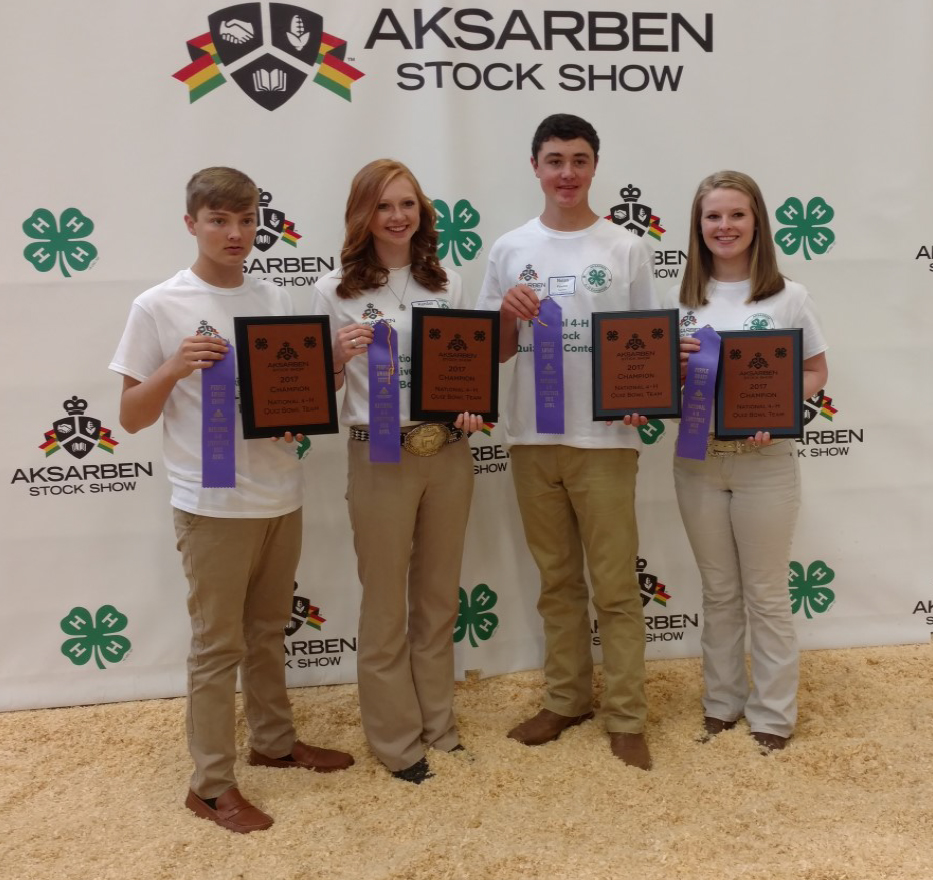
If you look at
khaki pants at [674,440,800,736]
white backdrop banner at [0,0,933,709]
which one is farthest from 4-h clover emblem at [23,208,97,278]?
khaki pants at [674,440,800,736]

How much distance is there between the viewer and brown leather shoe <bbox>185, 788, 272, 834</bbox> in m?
2.10

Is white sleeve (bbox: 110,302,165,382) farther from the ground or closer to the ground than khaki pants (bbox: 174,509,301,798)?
farther from the ground

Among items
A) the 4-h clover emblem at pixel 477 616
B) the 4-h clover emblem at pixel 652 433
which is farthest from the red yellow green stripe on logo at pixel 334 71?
the 4-h clover emblem at pixel 477 616

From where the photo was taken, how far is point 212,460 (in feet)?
6.52

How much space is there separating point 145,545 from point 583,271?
1.79 meters

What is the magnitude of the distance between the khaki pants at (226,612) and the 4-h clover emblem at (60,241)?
3.84 ft

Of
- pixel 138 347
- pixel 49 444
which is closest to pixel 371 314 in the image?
pixel 138 347

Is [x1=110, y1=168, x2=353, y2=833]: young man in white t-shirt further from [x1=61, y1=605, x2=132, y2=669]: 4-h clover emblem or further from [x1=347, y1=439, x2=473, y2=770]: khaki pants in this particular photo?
[x1=61, y1=605, x2=132, y2=669]: 4-h clover emblem

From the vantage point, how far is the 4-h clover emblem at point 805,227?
2992 mm

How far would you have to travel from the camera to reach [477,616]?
3.06 metres

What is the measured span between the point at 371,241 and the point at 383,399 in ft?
1.45

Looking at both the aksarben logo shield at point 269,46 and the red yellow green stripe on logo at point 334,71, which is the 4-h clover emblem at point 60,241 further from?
the red yellow green stripe on logo at point 334,71

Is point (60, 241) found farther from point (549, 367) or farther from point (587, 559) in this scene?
point (587, 559)

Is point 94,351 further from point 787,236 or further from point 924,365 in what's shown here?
point 924,365
